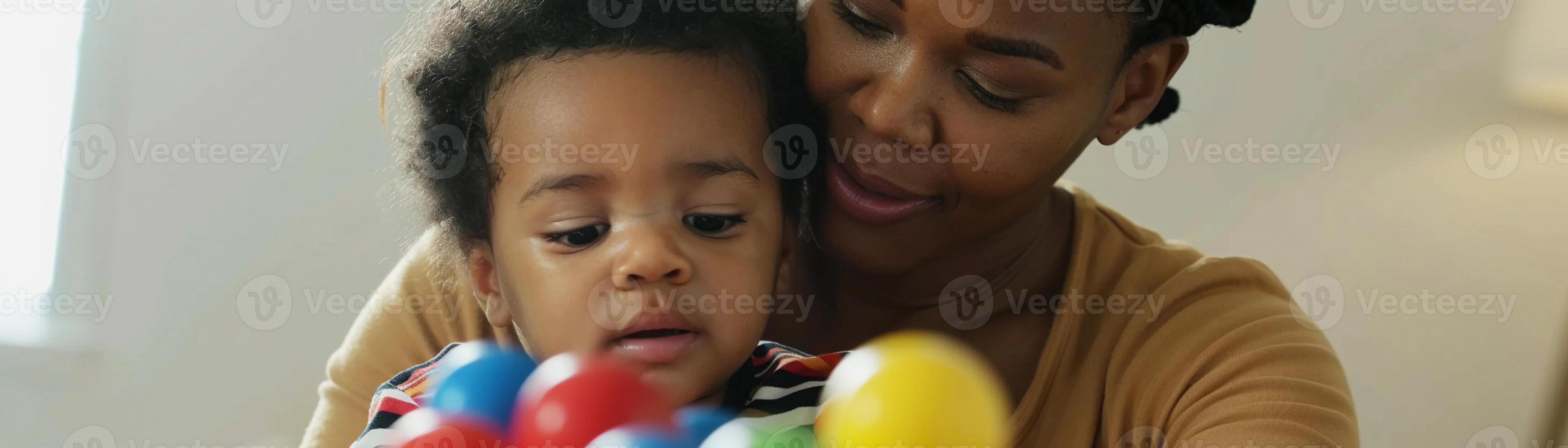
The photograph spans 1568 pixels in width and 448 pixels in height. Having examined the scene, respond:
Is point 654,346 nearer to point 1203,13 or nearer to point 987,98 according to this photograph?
point 987,98

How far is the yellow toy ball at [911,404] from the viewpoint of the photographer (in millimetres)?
775

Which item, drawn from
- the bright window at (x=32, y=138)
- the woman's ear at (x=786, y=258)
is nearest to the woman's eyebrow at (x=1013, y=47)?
the woman's ear at (x=786, y=258)

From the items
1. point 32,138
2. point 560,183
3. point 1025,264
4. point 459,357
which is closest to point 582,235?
point 560,183

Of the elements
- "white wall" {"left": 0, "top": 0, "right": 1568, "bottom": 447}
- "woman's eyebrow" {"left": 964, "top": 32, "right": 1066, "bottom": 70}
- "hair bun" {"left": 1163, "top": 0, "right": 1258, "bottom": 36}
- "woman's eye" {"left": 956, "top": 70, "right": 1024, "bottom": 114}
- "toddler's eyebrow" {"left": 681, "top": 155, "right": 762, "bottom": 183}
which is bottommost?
"white wall" {"left": 0, "top": 0, "right": 1568, "bottom": 447}

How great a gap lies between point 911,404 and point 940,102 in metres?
0.37

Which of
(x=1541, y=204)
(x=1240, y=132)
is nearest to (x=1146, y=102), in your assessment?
(x=1240, y=132)

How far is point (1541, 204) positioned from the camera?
7.24 ft

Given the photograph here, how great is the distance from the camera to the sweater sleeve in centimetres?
100

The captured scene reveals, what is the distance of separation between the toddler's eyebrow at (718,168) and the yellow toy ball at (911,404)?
222mm

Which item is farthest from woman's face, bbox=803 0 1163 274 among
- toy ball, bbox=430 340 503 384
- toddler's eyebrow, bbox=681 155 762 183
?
toy ball, bbox=430 340 503 384

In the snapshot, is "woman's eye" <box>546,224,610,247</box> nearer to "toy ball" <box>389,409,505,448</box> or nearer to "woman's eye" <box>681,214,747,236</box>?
"woman's eye" <box>681,214,747,236</box>

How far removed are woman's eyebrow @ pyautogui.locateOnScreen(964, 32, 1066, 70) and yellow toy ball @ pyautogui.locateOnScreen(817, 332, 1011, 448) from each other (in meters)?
0.29

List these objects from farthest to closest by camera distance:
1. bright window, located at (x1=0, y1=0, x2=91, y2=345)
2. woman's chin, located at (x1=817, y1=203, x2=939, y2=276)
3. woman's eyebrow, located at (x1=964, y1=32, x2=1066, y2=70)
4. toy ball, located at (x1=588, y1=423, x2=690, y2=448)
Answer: bright window, located at (x1=0, y1=0, x2=91, y2=345)
woman's chin, located at (x1=817, y1=203, x2=939, y2=276)
woman's eyebrow, located at (x1=964, y1=32, x2=1066, y2=70)
toy ball, located at (x1=588, y1=423, x2=690, y2=448)

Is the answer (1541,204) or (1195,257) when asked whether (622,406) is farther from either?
(1541,204)
